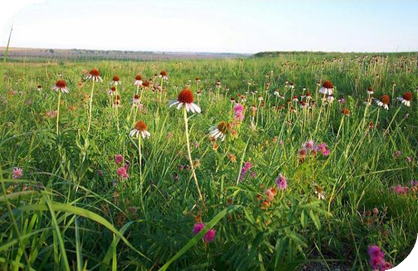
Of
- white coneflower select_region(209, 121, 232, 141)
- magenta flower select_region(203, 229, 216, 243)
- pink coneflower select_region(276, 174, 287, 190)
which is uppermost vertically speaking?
white coneflower select_region(209, 121, 232, 141)

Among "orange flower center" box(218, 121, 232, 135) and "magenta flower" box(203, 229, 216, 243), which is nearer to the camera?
"magenta flower" box(203, 229, 216, 243)

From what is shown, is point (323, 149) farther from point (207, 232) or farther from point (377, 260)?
point (207, 232)

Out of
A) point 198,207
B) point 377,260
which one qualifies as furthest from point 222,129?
point 377,260

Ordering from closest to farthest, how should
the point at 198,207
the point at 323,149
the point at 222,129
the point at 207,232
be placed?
the point at 207,232
the point at 198,207
the point at 222,129
the point at 323,149

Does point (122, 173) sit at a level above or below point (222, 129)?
below

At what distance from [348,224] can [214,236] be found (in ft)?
2.39

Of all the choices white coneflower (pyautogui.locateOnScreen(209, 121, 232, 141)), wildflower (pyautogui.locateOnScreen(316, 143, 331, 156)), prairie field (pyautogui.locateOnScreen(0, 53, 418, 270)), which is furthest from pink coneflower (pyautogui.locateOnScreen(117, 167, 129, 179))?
wildflower (pyautogui.locateOnScreen(316, 143, 331, 156))

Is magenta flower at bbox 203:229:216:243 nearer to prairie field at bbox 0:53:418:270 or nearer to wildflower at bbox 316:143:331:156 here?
prairie field at bbox 0:53:418:270

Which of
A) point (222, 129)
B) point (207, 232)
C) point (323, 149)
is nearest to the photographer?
point (207, 232)

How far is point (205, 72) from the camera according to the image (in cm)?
791

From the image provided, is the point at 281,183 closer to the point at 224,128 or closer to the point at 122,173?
the point at 224,128

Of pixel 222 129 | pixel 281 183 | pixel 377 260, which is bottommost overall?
pixel 377 260

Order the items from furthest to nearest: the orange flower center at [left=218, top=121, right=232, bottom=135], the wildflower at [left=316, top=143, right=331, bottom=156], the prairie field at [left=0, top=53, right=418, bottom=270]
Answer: the wildflower at [left=316, top=143, right=331, bottom=156] < the orange flower center at [left=218, top=121, right=232, bottom=135] < the prairie field at [left=0, top=53, right=418, bottom=270]

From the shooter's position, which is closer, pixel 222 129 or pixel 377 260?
pixel 377 260
